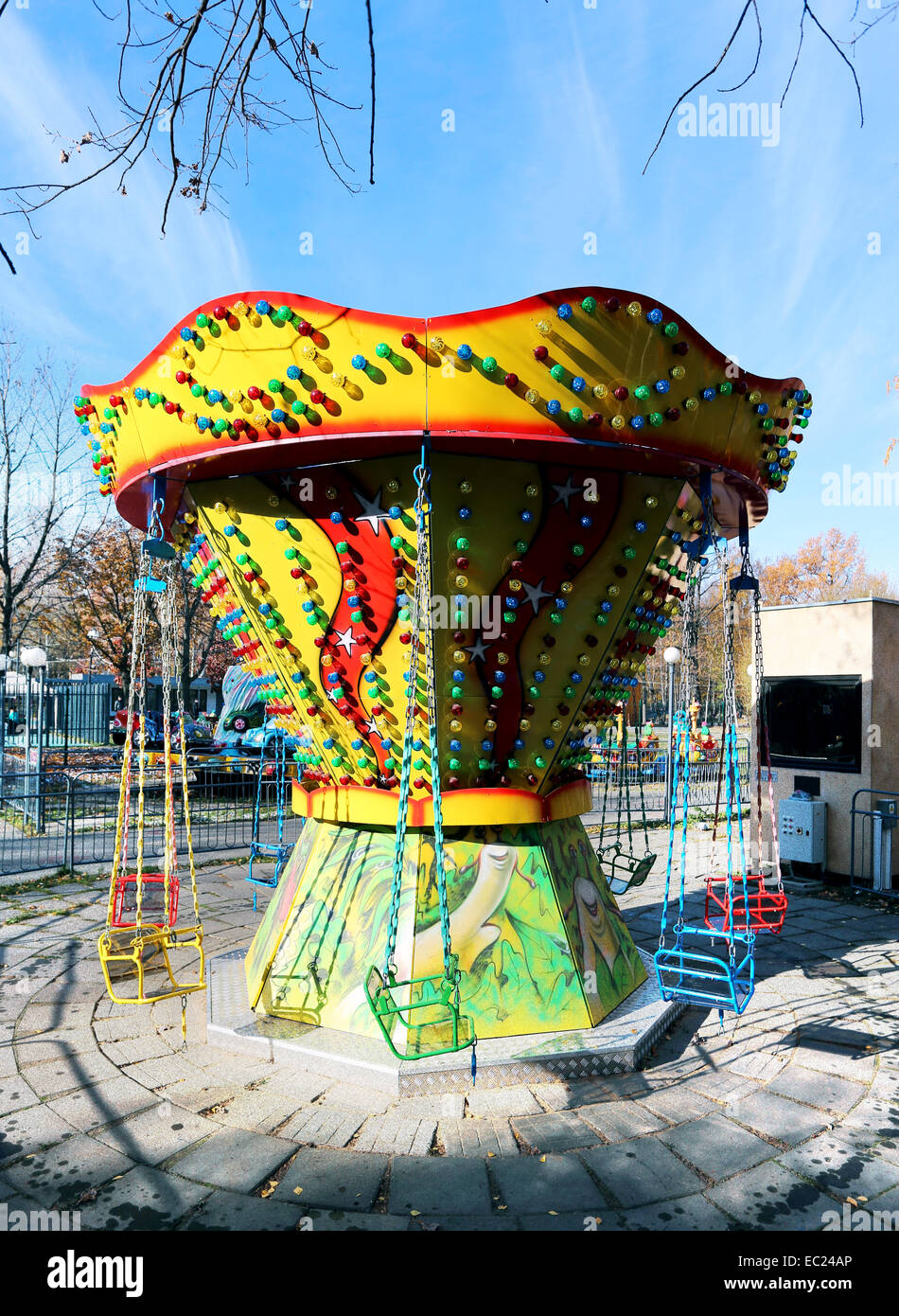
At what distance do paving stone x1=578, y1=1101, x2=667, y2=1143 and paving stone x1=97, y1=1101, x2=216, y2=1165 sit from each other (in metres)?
2.01

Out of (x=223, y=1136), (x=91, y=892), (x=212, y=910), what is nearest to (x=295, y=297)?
(x=223, y=1136)

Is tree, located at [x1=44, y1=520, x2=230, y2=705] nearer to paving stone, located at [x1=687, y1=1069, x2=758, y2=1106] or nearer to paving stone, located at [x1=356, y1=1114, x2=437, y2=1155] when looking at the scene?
paving stone, located at [x1=356, y1=1114, x2=437, y2=1155]

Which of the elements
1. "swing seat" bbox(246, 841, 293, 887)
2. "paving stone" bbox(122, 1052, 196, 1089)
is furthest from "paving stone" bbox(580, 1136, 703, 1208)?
"swing seat" bbox(246, 841, 293, 887)

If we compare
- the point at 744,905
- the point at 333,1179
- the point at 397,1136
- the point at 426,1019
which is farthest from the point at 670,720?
the point at 333,1179

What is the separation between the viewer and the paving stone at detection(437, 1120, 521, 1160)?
395cm

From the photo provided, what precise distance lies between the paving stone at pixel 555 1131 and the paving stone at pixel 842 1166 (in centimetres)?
95

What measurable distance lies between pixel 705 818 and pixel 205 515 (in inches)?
508

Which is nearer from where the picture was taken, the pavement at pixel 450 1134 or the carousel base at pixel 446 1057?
the pavement at pixel 450 1134

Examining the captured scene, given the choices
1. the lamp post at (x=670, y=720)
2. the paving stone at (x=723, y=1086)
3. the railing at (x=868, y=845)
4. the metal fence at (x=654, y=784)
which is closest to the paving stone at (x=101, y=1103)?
the paving stone at (x=723, y=1086)

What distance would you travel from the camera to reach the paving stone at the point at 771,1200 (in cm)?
340

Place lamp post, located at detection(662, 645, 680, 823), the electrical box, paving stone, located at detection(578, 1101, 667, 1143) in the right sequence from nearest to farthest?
paving stone, located at detection(578, 1101, 667, 1143)
lamp post, located at detection(662, 645, 680, 823)
the electrical box

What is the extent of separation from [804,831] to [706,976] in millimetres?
6450

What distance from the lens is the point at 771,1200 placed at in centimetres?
355

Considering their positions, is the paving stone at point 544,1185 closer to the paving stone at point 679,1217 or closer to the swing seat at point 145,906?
the paving stone at point 679,1217
